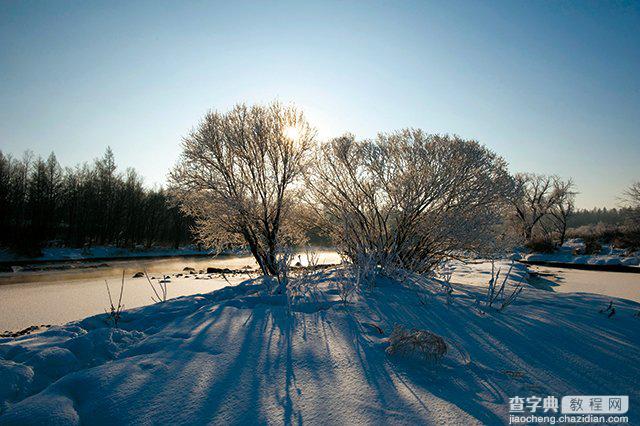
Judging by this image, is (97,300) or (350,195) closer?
(97,300)

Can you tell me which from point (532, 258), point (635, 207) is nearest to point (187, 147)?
point (532, 258)

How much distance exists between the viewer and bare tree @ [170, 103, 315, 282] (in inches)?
443

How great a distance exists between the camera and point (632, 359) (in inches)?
105

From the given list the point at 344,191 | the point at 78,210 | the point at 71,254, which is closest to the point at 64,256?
the point at 71,254

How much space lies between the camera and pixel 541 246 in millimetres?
26781

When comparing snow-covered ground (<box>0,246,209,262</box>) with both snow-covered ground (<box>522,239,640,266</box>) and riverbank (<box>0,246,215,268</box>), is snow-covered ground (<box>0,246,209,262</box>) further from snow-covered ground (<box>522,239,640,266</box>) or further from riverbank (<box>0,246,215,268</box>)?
snow-covered ground (<box>522,239,640,266</box>)

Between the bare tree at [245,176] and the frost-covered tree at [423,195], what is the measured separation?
7.17 feet

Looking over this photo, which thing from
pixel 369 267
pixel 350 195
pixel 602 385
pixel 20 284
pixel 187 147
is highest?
pixel 187 147

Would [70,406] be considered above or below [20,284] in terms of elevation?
above

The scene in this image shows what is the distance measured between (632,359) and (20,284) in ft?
57.2

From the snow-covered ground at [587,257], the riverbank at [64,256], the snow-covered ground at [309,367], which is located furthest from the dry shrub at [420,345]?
the riverbank at [64,256]

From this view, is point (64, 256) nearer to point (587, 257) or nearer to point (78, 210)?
point (78, 210)

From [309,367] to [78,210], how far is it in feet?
137

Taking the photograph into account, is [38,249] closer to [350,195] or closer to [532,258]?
[350,195]
